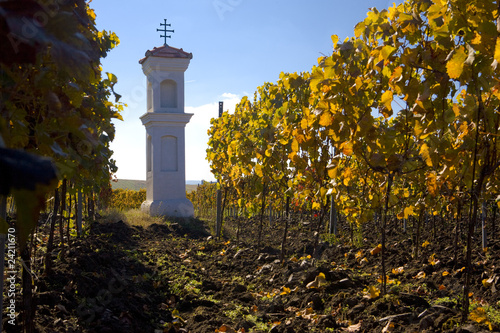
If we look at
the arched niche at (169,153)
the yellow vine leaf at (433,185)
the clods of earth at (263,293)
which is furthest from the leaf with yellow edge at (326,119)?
the arched niche at (169,153)

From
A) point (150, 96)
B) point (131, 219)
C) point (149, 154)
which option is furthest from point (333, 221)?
point (150, 96)

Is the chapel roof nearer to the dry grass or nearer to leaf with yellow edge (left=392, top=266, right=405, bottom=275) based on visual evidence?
the dry grass

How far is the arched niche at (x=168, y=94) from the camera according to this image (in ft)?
51.2

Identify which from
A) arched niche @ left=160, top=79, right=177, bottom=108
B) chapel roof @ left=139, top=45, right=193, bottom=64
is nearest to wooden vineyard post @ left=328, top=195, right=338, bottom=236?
arched niche @ left=160, top=79, right=177, bottom=108

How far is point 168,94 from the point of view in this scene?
1564cm

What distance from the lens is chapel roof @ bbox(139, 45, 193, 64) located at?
49.1 feet

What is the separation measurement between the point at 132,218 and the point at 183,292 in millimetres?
7756

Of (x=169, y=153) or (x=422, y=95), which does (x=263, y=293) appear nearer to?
(x=422, y=95)

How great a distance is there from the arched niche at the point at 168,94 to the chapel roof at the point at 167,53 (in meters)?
0.98

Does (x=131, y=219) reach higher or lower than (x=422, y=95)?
lower

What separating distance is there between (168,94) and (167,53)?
1481 mm

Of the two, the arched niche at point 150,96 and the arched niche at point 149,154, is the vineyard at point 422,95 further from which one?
the arched niche at point 150,96

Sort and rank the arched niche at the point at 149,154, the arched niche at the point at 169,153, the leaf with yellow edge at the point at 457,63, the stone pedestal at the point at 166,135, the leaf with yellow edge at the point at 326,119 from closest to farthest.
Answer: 1. the leaf with yellow edge at the point at 457,63
2. the leaf with yellow edge at the point at 326,119
3. the stone pedestal at the point at 166,135
4. the arched niche at the point at 149,154
5. the arched niche at the point at 169,153

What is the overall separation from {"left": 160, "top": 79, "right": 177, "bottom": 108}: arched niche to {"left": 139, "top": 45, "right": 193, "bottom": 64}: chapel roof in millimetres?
982
